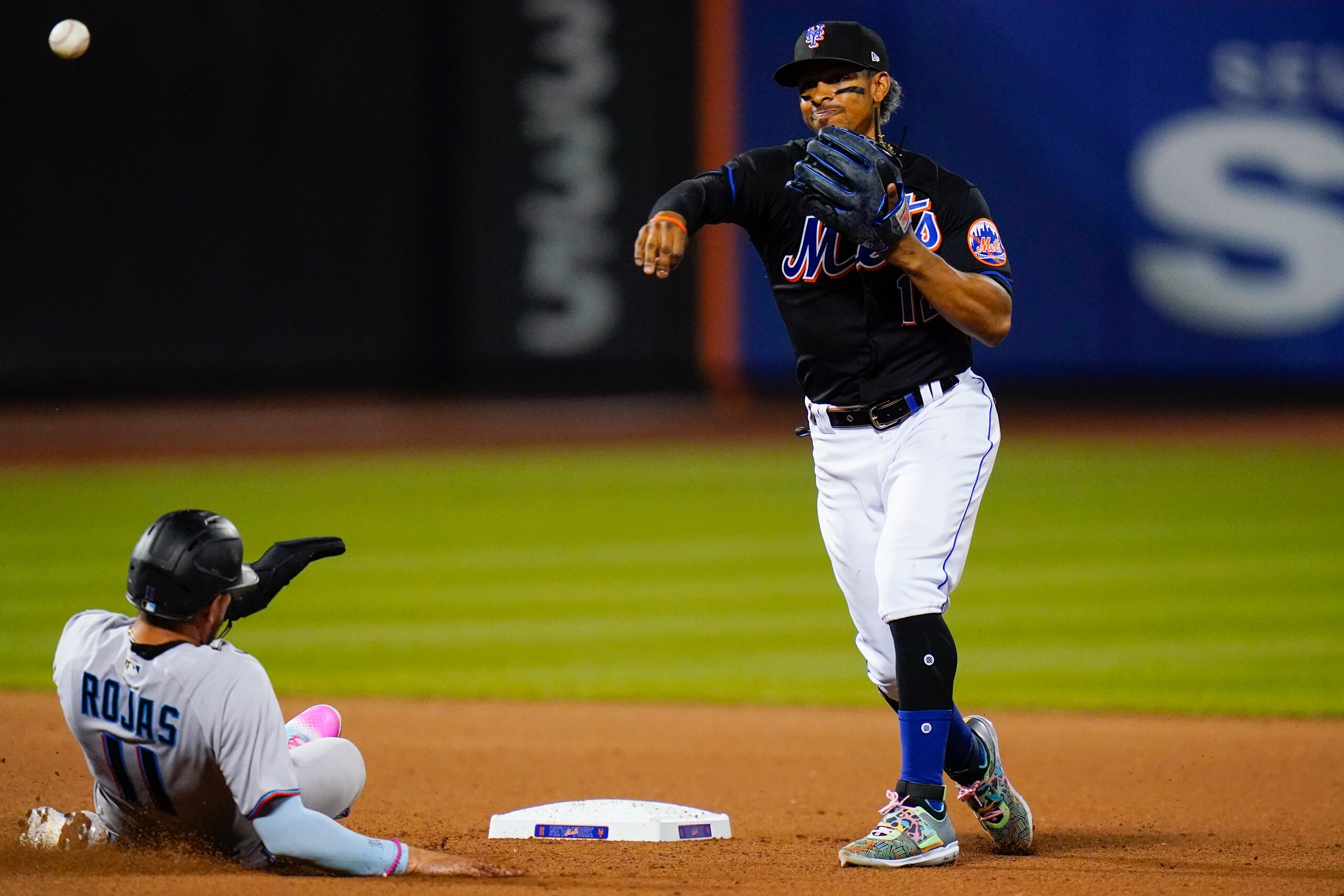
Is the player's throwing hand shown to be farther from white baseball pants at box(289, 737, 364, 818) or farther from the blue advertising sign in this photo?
the blue advertising sign

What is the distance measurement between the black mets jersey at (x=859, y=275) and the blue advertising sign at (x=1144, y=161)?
1110cm

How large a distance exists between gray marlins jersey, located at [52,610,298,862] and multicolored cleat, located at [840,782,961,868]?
1.37 meters

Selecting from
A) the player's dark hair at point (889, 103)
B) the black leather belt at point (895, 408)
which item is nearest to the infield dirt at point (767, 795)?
the black leather belt at point (895, 408)

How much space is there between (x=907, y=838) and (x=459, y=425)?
42.8ft

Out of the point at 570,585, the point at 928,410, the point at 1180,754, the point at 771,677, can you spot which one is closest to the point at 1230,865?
the point at 928,410

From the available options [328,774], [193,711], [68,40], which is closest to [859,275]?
[328,774]

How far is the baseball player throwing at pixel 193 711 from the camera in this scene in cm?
332

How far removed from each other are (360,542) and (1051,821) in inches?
263

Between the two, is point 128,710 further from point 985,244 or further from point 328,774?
point 985,244

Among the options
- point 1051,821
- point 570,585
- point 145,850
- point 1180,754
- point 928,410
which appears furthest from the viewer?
point 570,585

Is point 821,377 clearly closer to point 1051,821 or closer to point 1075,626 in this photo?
point 1051,821

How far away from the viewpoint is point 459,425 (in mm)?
16562

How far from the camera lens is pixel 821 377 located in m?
4.11

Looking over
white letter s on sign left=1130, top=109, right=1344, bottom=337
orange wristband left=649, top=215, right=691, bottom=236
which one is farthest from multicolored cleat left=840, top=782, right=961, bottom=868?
white letter s on sign left=1130, top=109, right=1344, bottom=337
